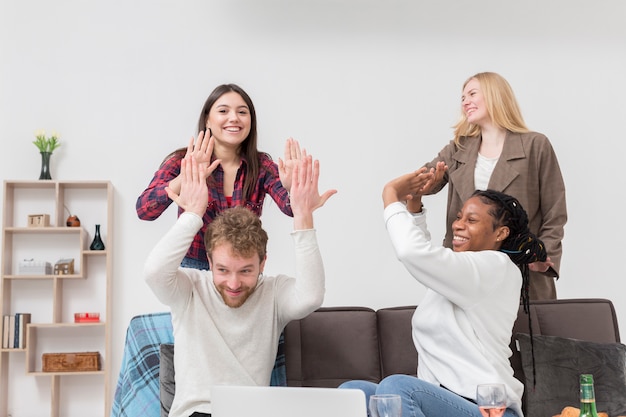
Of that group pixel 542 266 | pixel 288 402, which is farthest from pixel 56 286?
pixel 288 402

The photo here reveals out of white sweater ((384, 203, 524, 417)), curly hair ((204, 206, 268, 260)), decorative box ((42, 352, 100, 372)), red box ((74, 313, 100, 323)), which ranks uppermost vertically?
curly hair ((204, 206, 268, 260))

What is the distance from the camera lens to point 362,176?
5.59 meters

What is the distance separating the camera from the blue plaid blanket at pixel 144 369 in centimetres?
256

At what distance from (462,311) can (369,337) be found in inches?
19.7

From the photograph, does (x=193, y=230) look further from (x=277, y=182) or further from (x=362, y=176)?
(x=362, y=176)

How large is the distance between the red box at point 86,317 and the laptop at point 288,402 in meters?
3.89

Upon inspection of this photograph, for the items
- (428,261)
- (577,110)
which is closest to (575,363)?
(428,261)

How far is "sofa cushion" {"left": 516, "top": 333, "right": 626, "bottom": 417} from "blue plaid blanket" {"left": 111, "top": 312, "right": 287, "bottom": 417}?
837 millimetres

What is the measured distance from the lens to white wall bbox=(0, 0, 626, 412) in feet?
18.1

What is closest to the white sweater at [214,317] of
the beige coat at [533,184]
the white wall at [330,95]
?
the beige coat at [533,184]

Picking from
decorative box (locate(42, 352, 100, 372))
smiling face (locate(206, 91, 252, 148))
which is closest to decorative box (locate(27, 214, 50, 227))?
decorative box (locate(42, 352, 100, 372))

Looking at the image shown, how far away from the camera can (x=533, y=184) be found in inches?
133

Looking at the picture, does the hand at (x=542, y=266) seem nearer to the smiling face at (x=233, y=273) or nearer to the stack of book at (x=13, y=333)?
the smiling face at (x=233, y=273)

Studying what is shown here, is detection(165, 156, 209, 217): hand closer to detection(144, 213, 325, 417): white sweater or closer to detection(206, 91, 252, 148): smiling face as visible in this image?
detection(144, 213, 325, 417): white sweater
